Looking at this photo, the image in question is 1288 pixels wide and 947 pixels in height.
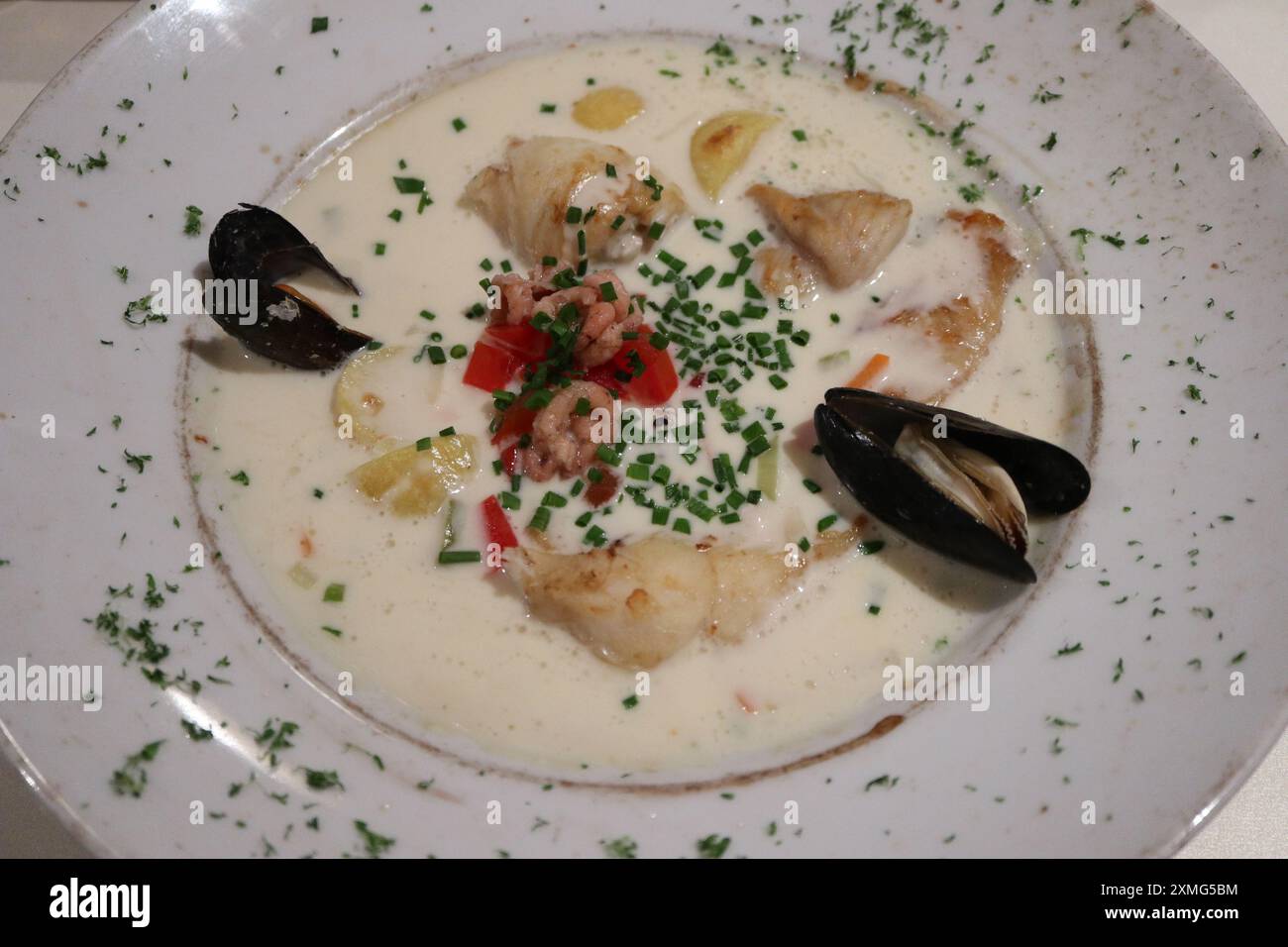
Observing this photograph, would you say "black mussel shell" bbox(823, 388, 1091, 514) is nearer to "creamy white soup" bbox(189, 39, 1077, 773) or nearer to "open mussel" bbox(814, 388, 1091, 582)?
"open mussel" bbox(814, 388, 1091, 582)

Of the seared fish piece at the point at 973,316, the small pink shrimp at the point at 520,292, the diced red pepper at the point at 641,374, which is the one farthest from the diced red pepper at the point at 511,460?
the seared fish piece at the point at 973,316

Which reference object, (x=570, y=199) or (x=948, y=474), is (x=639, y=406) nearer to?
(x=570, y=199)

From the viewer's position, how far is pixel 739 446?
4379 millimetres

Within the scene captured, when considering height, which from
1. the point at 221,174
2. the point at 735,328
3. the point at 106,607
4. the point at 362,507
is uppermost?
the point at 221,174

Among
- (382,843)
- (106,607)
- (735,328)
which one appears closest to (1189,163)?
(735,328)

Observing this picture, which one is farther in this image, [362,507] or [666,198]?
[666,198]

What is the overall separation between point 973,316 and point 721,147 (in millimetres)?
1523

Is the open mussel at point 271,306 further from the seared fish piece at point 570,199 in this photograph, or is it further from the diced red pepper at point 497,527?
the diced red pepper at point 497,527

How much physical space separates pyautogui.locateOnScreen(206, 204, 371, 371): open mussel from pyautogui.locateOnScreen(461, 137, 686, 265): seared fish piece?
2.89ft

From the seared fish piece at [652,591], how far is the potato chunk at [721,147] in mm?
2008

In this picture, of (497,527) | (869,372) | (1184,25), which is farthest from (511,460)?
(1184,25)

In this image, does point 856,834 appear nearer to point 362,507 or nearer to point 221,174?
point 362,507

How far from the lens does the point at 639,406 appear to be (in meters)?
4.46
